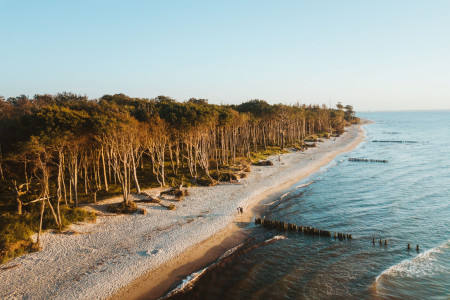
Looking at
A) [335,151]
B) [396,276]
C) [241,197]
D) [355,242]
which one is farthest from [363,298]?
[335,151]

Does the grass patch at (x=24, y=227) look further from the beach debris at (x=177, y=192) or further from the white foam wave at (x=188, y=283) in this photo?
the white foam wave at (x=188, y=283)

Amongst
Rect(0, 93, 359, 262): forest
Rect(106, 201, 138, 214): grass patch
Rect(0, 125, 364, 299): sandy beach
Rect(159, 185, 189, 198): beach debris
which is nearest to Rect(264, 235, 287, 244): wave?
Rect(0, 125, 364, 299): sandy beach

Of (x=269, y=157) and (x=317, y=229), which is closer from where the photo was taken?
(x=317, y=229)

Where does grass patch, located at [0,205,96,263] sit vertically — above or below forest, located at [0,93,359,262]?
below

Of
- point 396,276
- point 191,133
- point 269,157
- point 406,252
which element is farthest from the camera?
point 269,157

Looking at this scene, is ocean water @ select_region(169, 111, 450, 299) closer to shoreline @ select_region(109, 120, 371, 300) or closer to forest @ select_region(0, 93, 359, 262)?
shoreline @ select_region(109, 120, 371, 300)

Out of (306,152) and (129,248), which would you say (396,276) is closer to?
(129,248)
